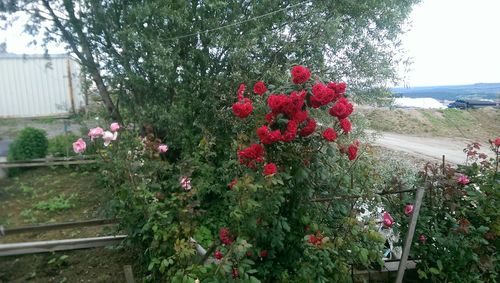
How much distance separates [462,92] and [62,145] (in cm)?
493

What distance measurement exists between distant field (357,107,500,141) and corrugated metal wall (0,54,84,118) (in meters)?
3.68

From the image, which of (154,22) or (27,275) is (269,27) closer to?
(154,22)

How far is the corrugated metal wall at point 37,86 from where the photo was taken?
3012mm

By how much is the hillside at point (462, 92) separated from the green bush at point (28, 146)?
4303mm

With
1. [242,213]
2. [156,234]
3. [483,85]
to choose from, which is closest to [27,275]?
[156,234]

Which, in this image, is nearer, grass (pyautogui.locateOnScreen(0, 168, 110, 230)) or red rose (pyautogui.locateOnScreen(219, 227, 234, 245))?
red rose (pyautogui.locateOnScreen(219, 227, 234, 245))

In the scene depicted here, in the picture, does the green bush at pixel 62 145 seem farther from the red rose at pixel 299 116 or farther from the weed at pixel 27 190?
the red rose at pixel 299 116

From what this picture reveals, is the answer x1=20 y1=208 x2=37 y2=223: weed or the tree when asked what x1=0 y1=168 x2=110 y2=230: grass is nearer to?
x1=20 y1=208 x2=37 y2=223: weed

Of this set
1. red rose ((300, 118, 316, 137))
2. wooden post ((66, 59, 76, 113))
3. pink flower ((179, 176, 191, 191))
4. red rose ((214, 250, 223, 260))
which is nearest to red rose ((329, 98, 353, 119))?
red rose ((300, 118, 316, 137))

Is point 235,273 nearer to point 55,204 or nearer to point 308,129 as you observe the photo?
point 308,129

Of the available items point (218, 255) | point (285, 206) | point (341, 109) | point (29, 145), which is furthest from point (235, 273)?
point (29, 145)

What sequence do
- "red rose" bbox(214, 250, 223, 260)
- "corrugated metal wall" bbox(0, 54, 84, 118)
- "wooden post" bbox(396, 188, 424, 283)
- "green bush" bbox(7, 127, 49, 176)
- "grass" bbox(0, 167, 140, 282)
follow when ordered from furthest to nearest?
"green bush" bbox(7, 127, 49, 176)
"corrugated metal wall" bbox(0, 54, 84, 118)
"grass" bbox(0, 167, 140, 282)
"wooden post" bbox(396, 188, 424, 283)
"red rose" bbox(214, 250, 223, 260)

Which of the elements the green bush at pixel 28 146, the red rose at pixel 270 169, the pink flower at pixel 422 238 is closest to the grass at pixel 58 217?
the green bush at pixel 28 146

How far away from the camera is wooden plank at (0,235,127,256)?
2.29m
